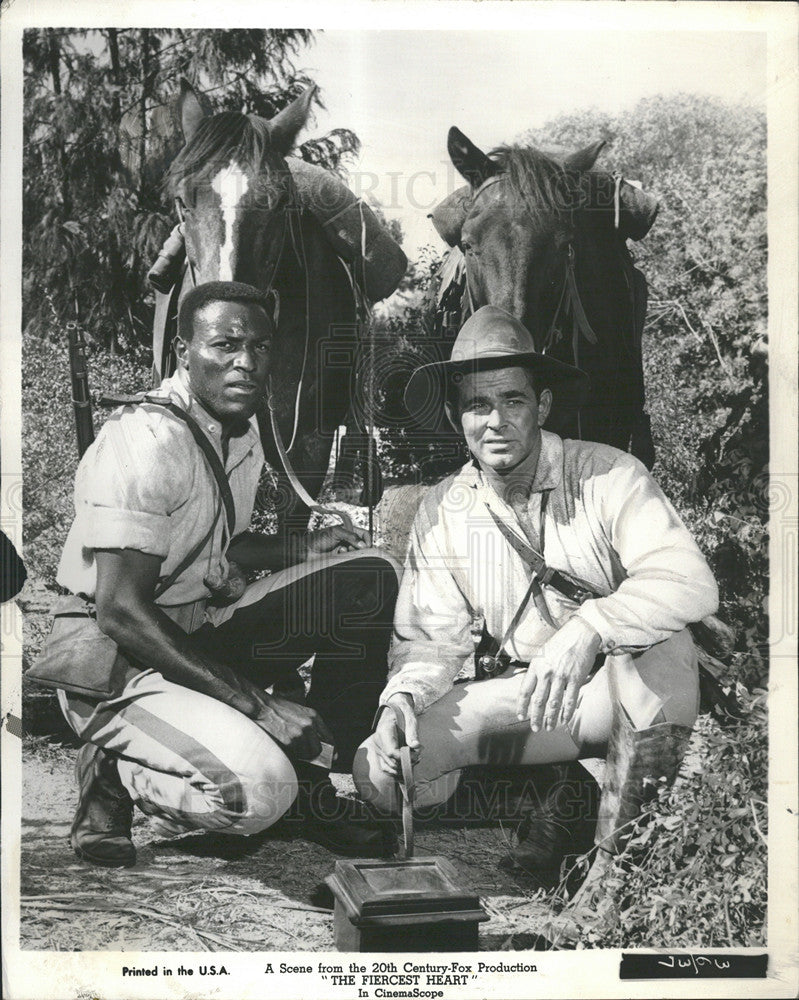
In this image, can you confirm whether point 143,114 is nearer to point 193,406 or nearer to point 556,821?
point 193,406

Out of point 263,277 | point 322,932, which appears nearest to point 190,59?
point 263,277

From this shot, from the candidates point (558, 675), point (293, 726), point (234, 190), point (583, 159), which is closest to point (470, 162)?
point (583, 159)

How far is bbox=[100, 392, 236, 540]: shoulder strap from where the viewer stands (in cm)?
441

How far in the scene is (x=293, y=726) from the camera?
173 inches

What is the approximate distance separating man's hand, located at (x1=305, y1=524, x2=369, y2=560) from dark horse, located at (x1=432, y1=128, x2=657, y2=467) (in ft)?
3.18

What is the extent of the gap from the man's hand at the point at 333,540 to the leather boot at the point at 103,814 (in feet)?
3.96

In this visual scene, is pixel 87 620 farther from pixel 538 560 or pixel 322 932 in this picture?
pixel 538 560

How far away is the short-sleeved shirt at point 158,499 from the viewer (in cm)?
432

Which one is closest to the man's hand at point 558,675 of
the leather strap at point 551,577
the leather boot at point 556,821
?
the leather strap at point 551,577

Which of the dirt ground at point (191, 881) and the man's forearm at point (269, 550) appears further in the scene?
the man's forearm at point (269, 550)

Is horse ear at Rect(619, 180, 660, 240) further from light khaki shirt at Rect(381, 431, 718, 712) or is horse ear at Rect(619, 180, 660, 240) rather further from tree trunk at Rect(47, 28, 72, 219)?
tree trunk at Rect(47, 28, 72, 219)

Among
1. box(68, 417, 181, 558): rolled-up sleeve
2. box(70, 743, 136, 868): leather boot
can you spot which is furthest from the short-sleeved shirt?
box(70, 743, 136, 868): leather boot

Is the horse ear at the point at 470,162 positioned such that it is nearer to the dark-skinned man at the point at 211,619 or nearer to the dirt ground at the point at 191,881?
the dark-skinned man at the point at 211,619

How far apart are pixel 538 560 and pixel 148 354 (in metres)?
1.89
